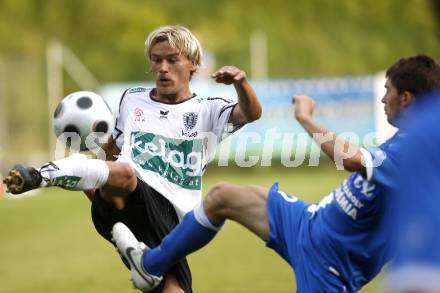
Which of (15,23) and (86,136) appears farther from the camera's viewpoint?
(15,23)

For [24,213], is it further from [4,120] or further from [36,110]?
[36,110]

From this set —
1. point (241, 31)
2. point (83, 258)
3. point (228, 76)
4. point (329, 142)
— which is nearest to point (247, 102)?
point (228, 76)

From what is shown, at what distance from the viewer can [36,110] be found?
20.7 metres

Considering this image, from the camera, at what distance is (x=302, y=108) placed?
4453 mm

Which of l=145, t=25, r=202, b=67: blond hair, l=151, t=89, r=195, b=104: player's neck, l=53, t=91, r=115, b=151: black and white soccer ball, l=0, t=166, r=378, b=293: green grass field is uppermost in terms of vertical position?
l=145, t=25, r=202, b=67: blond hair

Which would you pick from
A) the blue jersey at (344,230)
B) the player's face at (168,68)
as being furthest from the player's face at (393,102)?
the player's face at (168,68)

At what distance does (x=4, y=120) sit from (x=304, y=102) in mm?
15639

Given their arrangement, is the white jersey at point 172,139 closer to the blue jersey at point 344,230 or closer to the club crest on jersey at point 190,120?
the club crest on jersey at point 190,120

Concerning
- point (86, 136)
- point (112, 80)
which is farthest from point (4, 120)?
point (86, 136)

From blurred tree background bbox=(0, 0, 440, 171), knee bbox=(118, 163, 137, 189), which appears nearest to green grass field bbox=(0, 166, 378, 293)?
knee bbox=(118, 163, 137, 189)

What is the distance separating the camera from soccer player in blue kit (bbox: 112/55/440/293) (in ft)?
13.5

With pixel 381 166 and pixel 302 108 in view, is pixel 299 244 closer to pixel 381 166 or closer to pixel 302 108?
pixel 381 166

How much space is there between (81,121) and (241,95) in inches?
36.9

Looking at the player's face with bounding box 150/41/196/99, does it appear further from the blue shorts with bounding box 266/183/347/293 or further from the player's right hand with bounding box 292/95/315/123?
the blue shorts with bounding box 266/183/347/293
